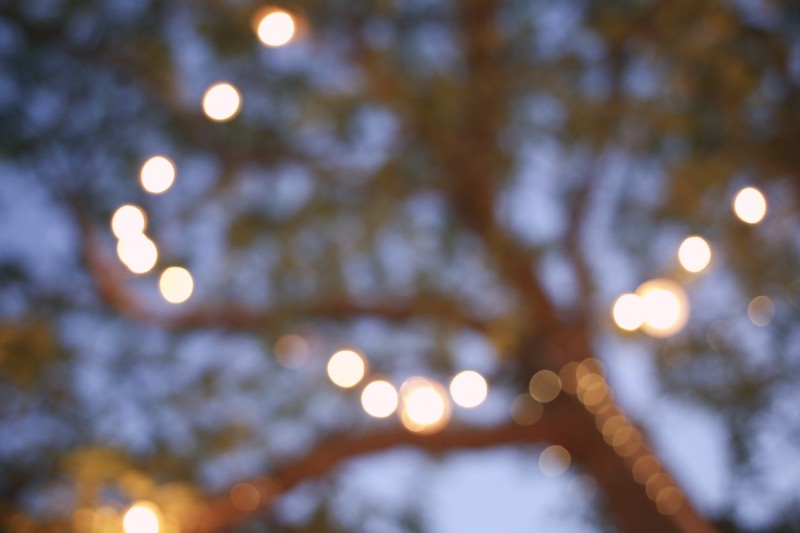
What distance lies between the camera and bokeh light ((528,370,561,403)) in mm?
2869

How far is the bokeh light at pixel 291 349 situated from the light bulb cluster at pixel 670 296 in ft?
3.92

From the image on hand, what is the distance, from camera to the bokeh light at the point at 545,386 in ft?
9.41

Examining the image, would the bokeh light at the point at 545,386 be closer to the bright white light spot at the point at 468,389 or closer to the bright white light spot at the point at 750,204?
the bright white light spot at the point at 468,389

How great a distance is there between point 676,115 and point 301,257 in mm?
1479

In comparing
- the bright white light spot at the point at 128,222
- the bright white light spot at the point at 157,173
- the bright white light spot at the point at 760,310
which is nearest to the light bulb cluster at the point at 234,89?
the bright white light spot at the point at 157,173

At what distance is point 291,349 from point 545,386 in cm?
92

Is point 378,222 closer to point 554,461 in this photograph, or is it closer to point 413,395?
point 413,395

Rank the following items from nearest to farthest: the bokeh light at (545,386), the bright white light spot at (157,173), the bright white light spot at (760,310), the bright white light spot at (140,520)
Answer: the bright white light spot at (140,520), the bright white light spot at (157,173), the bokeh light at (545,386), the bright white light spot at (760,310)

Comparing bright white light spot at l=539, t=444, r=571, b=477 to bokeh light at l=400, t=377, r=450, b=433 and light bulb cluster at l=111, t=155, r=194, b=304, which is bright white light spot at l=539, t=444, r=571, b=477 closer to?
bokeh light at l=400, t=377, r=450, b=433

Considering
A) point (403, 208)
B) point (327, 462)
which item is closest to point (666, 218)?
point (403, 208)

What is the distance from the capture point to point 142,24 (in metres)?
3.01

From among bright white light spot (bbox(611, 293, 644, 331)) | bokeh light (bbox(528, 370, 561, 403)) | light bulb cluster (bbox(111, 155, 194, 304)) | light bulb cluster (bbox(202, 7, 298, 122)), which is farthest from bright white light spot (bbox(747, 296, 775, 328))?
light bulb cluster (bbox(111, 155, 194, 304))

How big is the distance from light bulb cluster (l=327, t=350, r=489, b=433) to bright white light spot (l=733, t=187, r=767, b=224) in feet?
3.25

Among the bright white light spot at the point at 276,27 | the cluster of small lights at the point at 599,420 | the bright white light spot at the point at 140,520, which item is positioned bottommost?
the bright white light spot at the point at 140,520
